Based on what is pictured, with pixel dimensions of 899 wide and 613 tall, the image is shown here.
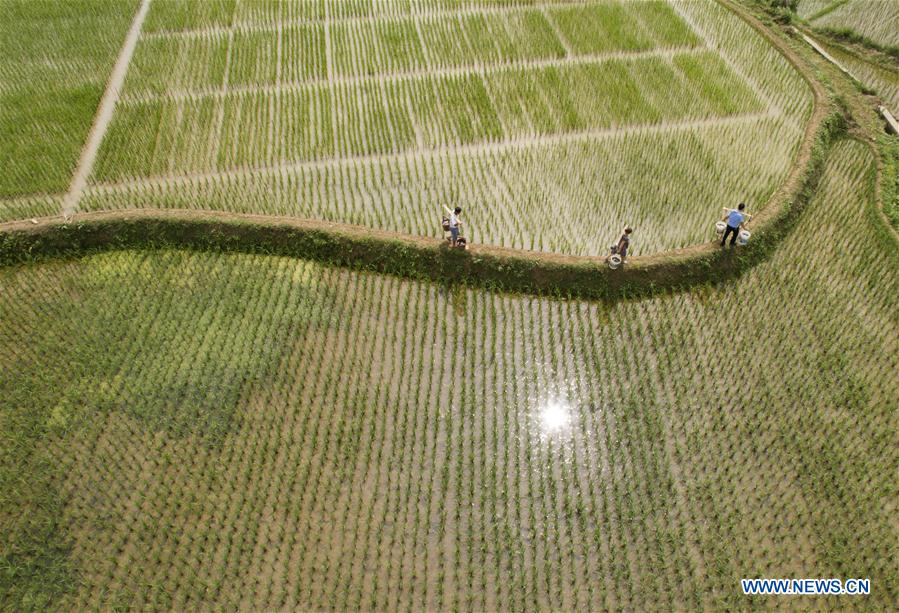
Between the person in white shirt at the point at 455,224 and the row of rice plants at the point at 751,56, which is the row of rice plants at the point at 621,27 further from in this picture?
the person in white shirt at the point at 455,224

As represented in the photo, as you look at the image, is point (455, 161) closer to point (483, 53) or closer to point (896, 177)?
point (483, 53)

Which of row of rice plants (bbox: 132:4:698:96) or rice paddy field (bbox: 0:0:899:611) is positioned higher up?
row of rice plants (bbox: 132:4:698:96)

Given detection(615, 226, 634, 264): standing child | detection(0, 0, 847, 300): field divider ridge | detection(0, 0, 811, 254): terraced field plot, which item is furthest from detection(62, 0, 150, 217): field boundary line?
detection(615, 226, 634, 264): standing child

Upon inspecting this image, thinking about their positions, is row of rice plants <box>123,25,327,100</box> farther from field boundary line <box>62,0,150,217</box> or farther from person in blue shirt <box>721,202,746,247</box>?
person in blue shirt <box>721,202,746,247</box>

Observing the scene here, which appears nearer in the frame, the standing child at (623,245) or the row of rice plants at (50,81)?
the standing child at (623,245)

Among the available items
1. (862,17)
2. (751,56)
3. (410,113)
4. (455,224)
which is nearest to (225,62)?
(410,113)

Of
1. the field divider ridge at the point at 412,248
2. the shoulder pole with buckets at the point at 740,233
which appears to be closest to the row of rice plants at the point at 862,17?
the field divider ridge at the point at 412,248

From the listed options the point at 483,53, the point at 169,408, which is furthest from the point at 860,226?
the point at 169,408
